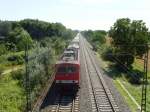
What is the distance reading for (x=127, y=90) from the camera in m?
31.4

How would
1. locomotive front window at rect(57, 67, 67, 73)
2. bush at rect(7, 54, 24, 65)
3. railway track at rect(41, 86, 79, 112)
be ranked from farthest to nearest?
1. bush at rect(7, 54, 24, 65)
2. locomotive front window at rect(57, 67, 67, 73)
3. railway track at rect(41, 86, 79, 112)

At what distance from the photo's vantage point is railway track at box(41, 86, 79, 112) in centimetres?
2307

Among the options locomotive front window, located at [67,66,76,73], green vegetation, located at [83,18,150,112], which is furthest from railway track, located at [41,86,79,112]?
green vegetation, located at [83,18,150,112]

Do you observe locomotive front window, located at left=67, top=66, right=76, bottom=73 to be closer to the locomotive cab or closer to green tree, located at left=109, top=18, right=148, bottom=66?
the locomotive cab

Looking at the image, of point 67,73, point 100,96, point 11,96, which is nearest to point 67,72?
point 67,73

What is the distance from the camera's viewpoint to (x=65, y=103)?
2486 cm

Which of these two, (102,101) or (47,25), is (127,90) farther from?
(47,25)

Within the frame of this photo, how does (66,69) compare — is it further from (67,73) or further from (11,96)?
(11,96)

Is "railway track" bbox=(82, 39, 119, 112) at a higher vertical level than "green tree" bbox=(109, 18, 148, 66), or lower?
lower

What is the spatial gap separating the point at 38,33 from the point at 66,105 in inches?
3501

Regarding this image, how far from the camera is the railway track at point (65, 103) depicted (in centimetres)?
2307

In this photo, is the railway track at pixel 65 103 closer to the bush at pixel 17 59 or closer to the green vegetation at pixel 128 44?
the green vegetation at pixel 128 44

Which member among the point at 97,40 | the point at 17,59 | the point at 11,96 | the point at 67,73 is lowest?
the point at 11,96

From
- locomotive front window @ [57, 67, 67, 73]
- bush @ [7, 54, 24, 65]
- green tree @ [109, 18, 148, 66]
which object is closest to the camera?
locomotive front window @ [57, 67, 67, 73]
